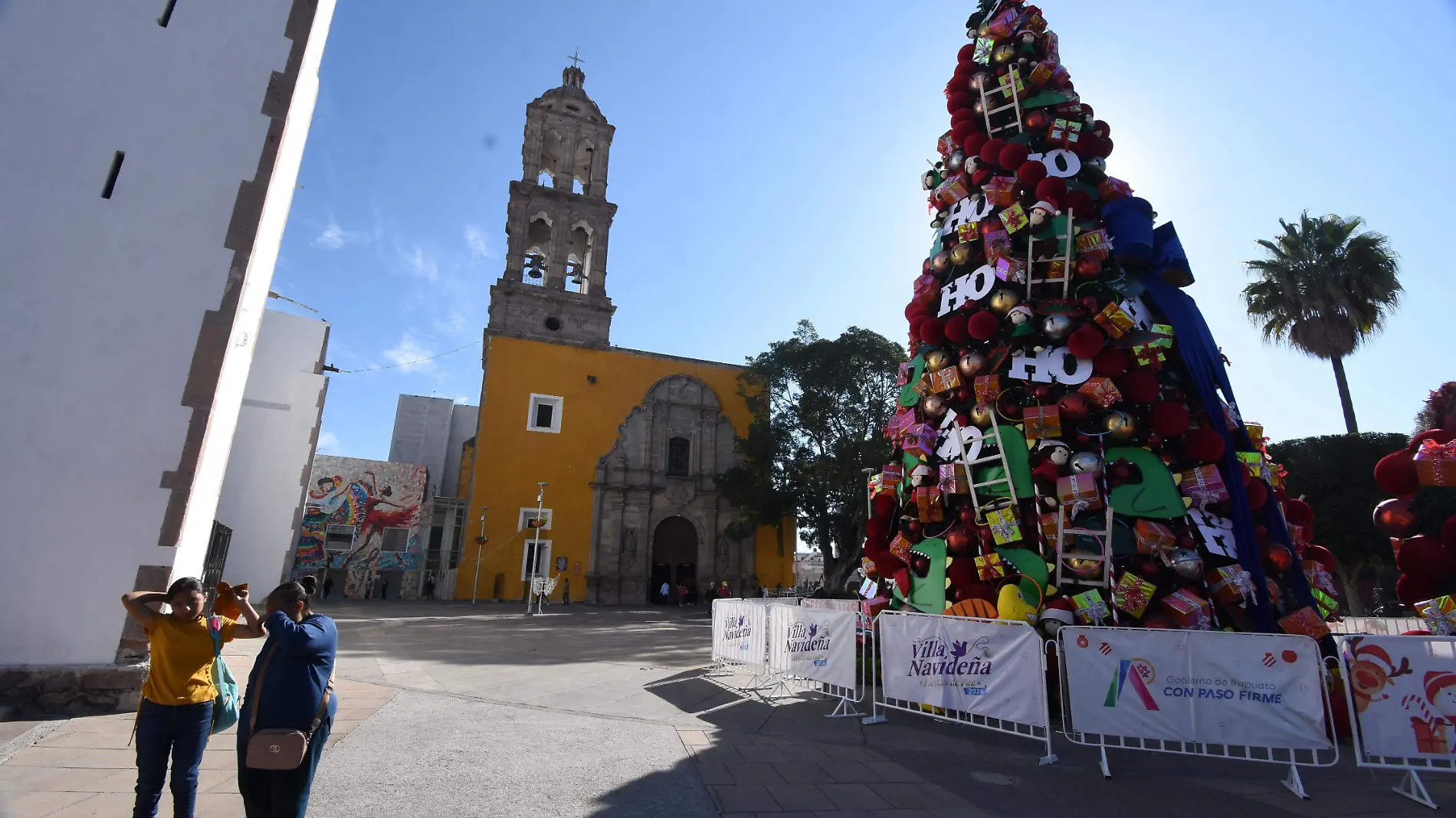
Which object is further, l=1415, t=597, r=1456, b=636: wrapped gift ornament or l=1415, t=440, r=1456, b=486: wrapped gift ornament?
A: l=1415, t=440, r=1456, b=486: wrapped gift ornament

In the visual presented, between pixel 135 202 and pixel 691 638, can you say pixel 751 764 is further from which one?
pixel 691 638

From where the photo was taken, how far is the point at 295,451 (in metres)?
21.9

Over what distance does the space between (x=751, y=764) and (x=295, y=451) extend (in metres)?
21.4

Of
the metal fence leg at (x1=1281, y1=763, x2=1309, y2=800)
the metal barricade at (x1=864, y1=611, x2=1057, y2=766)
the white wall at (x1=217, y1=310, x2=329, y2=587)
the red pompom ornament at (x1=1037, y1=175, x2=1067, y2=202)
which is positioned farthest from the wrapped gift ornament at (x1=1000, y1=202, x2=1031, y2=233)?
the white wall at (x1=217, y1=310, x2=329, y2=587)

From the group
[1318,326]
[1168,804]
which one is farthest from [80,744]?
[1318,326]

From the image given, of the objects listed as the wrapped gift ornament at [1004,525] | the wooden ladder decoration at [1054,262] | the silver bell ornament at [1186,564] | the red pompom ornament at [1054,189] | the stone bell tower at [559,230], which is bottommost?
the silver bell ornament at [1186,564]

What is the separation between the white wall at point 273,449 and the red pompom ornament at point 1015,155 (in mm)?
20456

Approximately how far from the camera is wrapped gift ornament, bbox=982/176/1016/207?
9.30m

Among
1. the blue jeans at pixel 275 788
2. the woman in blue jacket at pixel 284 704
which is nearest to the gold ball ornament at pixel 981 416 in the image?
the woman in blue jacket at pixel 284 704

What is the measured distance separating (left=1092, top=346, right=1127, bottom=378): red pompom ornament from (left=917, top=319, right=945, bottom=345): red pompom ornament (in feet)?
6.55

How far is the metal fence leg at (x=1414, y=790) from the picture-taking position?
5078 mm

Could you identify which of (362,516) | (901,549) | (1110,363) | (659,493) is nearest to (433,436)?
(362,516)

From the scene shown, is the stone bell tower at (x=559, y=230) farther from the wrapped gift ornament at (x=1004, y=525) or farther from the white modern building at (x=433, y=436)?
the wrapped gift ornament at (x=1004, y=525)

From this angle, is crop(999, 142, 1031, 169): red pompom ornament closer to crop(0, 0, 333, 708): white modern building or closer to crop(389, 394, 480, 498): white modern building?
crop(0, 0, 333, 708): white modern building
